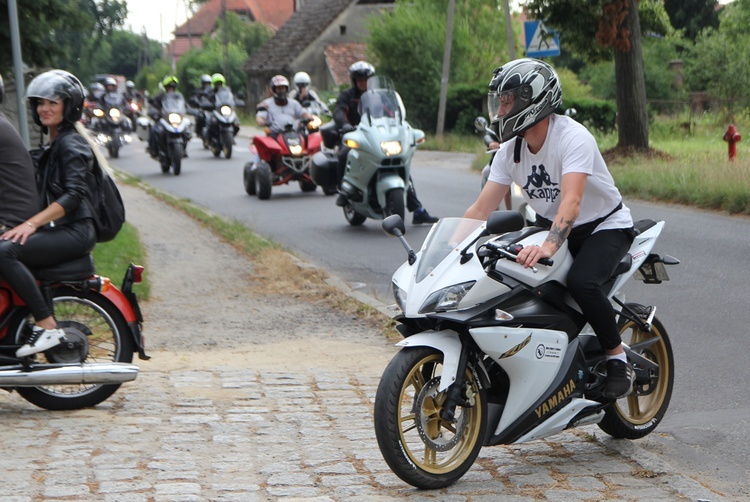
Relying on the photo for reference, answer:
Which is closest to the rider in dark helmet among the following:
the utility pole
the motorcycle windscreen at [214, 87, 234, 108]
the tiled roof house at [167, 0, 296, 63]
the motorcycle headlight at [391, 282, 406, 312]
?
the motorcycle headlight at [391, 282, 406, 312]

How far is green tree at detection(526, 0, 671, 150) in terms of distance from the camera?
22562 mm

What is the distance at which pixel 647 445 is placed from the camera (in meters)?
5.97

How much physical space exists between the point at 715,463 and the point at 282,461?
2.02 meters

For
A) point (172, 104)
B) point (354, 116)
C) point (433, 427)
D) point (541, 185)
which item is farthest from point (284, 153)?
point (433, 427)

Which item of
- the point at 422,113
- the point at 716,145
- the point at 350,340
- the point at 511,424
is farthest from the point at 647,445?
the point at 422,113

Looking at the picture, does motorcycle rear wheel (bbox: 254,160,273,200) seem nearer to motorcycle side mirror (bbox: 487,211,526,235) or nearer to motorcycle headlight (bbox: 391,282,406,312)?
motorcycle headlight (bbox: 391,282,406,312)

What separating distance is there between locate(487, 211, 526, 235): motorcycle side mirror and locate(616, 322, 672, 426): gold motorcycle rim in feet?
4.10

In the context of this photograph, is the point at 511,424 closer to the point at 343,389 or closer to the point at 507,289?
the point at 507,289

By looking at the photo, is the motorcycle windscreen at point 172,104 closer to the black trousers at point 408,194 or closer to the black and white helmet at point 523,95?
the black trousers at point 408,194

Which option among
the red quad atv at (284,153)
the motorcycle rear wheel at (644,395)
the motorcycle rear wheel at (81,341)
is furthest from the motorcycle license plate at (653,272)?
the red quad atv at (284,153)

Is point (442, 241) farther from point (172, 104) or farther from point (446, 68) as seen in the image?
point (446, 68)

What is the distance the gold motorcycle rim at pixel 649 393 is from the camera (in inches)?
235

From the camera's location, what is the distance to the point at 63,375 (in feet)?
20.5

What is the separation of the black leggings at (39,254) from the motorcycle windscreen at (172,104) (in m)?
20.6
